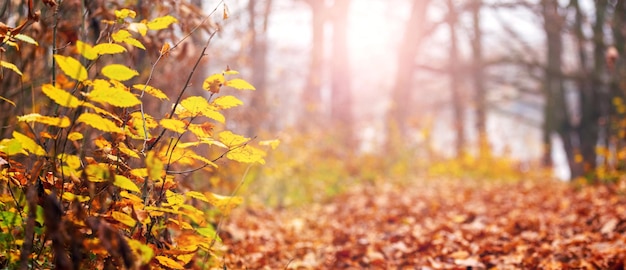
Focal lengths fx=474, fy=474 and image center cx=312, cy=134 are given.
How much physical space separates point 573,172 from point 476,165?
1.89 meters

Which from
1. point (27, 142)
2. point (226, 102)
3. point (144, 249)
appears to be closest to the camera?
point (144, 249)

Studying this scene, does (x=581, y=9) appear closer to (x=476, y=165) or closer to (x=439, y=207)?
(x=476, y=165)

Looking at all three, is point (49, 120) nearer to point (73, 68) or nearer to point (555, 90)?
point (73, 68)

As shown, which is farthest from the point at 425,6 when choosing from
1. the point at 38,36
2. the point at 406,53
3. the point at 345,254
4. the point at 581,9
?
the point at 38,36

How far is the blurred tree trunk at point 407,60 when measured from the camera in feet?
35.5

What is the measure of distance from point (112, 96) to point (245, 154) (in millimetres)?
495

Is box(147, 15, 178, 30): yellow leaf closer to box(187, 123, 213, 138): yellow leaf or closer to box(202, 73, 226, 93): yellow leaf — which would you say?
box(202, 73, 226, 93): yellow leaf

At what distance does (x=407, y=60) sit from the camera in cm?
1124

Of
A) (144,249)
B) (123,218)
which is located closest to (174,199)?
(123,218)

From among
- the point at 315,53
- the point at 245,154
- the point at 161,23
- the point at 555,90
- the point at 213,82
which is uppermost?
the point at 315,53

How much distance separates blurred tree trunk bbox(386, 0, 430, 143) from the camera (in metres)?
10.8

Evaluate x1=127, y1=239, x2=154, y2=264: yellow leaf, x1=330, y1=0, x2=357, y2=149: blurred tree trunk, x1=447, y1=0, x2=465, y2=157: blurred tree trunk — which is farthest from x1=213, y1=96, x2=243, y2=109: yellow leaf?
x1=447, y1=0, x2=465, y2=157: blurred tree trunk

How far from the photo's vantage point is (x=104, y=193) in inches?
64.1

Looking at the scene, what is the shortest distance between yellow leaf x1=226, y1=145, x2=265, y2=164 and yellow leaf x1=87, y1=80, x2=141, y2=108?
0.42 meters
